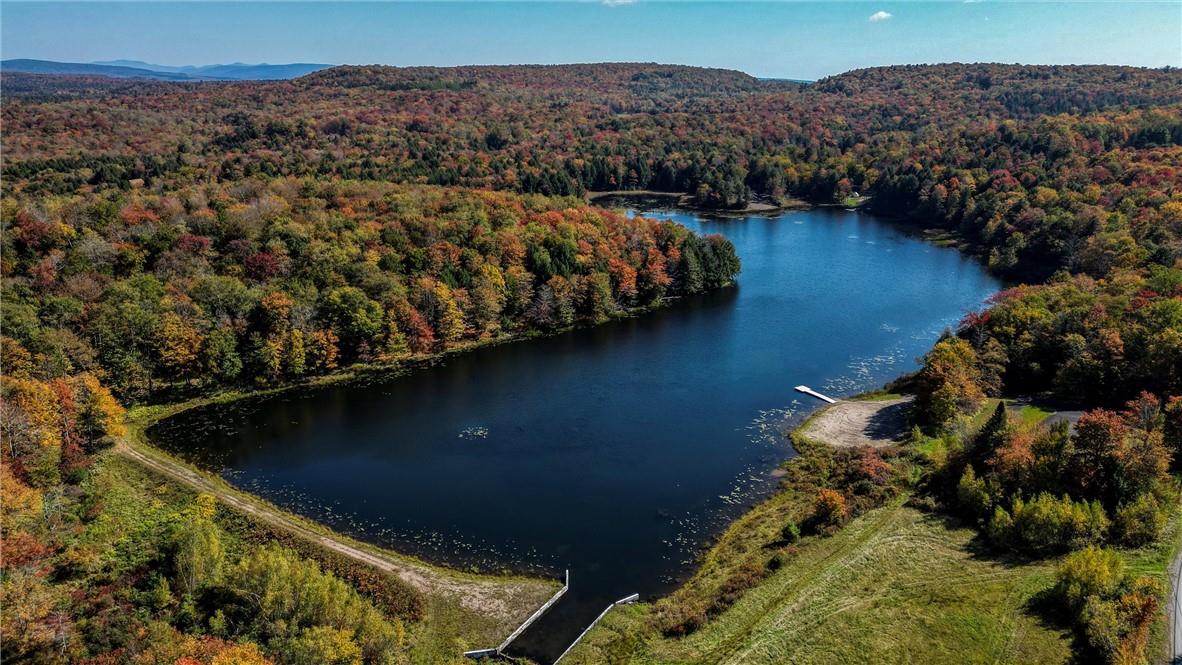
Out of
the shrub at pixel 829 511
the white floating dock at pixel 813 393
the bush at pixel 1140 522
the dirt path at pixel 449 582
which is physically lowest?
the dirt path at pixel 449 582

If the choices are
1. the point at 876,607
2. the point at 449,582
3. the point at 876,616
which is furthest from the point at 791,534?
the point at 449,582

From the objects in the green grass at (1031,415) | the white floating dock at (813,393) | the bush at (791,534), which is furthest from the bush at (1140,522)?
the white floating dock at (813,393)

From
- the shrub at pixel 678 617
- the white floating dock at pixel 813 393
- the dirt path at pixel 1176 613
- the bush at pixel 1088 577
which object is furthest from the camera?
the white floating dock at pixel 813 393

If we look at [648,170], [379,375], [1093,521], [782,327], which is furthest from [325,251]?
[648,170]

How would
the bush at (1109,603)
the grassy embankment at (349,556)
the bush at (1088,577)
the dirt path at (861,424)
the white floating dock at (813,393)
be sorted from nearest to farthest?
the bush at (1109,603)
the bush at (1088,577)
the grassy embankment at (349,556)
the dirt path at (861,424)
the white floating dock at (813,393)

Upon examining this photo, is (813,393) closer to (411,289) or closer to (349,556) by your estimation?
(349,556)

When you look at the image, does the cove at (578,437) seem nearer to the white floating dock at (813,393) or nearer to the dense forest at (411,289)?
the white floating dock at (813,393)

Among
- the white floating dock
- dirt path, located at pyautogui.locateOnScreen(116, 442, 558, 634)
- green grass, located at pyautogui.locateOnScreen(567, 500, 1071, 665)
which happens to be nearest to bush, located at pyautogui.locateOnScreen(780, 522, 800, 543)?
green grass, located at pyautogui.locateOnScreen(567, 500, 1071, 665)
